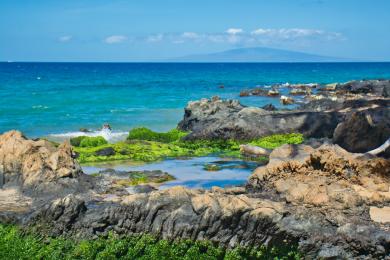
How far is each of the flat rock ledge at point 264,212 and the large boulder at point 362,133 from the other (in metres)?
9.54

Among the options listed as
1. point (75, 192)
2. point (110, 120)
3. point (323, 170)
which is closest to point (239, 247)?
point (323, 170)

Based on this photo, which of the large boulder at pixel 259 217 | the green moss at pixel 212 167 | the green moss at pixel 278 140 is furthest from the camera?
the green moss at pixel 278 140

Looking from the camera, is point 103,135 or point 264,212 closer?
point 264,212

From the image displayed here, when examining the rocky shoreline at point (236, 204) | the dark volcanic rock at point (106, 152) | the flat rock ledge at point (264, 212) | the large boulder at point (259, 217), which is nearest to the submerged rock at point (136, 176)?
the rocky shoreline at point (236, 204)

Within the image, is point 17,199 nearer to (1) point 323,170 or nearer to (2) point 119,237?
(2) point 119,237

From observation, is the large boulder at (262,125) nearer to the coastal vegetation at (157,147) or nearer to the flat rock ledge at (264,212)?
the coastal vegetation at (157,147)

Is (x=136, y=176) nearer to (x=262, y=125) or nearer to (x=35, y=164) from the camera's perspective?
(x=35, y=164)

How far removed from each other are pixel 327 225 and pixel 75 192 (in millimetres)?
10254

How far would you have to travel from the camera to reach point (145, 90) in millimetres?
122688

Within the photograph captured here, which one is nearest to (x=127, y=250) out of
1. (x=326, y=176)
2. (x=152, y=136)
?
(x=326, y=176)

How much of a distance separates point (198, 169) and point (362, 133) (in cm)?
932

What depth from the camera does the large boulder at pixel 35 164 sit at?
26281 millimetres

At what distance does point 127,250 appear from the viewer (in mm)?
20891

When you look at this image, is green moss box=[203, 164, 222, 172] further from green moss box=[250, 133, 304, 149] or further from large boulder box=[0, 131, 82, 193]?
green moss box=[250, 133, 304, 149]
